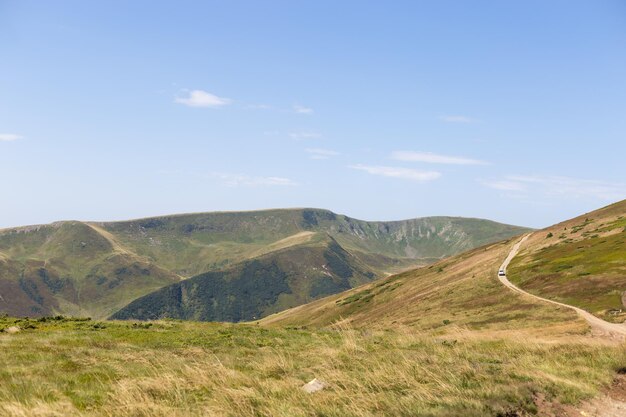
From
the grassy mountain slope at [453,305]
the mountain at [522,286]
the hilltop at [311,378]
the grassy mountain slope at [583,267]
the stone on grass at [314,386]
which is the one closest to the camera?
the hilltop at [311,378]

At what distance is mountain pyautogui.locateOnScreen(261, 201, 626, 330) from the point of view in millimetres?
40906

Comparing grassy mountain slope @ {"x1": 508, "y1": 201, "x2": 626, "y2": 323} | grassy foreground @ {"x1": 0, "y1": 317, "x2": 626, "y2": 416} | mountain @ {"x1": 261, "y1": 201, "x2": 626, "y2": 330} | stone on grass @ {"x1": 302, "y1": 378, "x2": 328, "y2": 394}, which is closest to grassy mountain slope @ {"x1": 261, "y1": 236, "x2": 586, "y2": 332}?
mountain @ {"x1": 261, "y1": 201, "x2": 626, "y2": 330}

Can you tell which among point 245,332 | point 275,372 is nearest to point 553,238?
point 245,332

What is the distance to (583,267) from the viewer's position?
5197 centimetres

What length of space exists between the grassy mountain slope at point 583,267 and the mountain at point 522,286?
2.6 inches

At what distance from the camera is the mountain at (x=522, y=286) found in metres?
40.9

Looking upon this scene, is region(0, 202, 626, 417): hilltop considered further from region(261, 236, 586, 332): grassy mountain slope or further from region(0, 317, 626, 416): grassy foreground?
region(261, 236, 586, 332): grassy mountain slope

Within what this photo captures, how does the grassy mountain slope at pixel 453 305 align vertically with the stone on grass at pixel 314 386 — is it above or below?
below

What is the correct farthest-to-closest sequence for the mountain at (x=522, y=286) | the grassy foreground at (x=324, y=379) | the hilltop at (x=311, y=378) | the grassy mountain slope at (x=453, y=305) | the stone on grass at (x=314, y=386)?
the mountain at (x=522, y=286)
the grassy mountain slope at (x=453, y=305)
the stone on grass at (x=314, y=386)
the hilltop at (x=311, y=378)
the grassy foreground at (x=324, y=379)

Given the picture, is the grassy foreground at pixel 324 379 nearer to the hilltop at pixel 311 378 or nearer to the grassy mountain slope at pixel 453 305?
the hilltop at pixel 311 378

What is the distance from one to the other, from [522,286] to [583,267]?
22.2 ft

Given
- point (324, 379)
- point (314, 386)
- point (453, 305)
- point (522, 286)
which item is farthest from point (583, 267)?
point (314, 386)

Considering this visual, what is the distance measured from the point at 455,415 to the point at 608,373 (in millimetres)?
8078

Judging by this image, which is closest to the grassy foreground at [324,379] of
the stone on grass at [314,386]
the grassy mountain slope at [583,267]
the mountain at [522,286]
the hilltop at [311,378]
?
the hilltop at [311,378]
